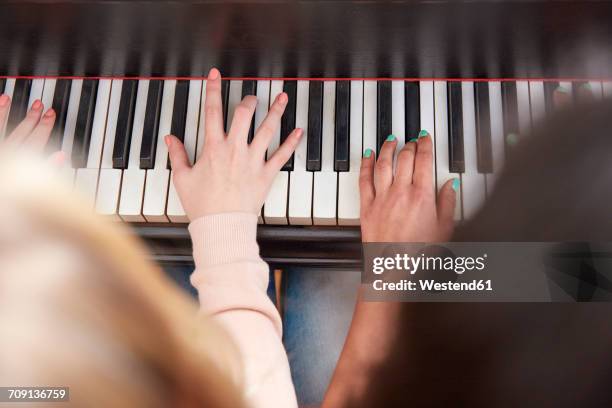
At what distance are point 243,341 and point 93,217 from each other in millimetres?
387

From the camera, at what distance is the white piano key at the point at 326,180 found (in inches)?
39.2

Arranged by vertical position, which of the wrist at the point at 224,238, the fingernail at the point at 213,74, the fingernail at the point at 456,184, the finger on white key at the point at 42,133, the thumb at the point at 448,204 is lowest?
the wrist at the point at 224,238

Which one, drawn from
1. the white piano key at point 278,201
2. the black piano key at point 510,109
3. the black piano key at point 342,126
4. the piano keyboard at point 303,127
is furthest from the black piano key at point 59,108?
the black piano key at point 510,109

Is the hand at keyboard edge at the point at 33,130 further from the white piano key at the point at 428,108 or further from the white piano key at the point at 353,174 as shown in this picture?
the white piano key at the point at 428,108

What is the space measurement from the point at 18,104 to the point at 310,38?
0.62 metres

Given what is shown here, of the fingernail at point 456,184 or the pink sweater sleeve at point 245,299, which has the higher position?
the fingernail at point 456,184

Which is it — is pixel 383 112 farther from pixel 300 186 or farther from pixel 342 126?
pixel 300 186

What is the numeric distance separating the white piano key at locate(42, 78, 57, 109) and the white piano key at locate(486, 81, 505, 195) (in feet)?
2.92

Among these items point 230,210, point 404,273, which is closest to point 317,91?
point 230,210

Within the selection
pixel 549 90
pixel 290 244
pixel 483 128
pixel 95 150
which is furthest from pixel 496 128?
pixel 95 150

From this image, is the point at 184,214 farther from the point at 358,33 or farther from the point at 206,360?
the point at 358,33

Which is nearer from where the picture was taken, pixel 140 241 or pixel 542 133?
pixel 542 133

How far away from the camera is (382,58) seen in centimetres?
99

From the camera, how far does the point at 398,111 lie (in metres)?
1.05
